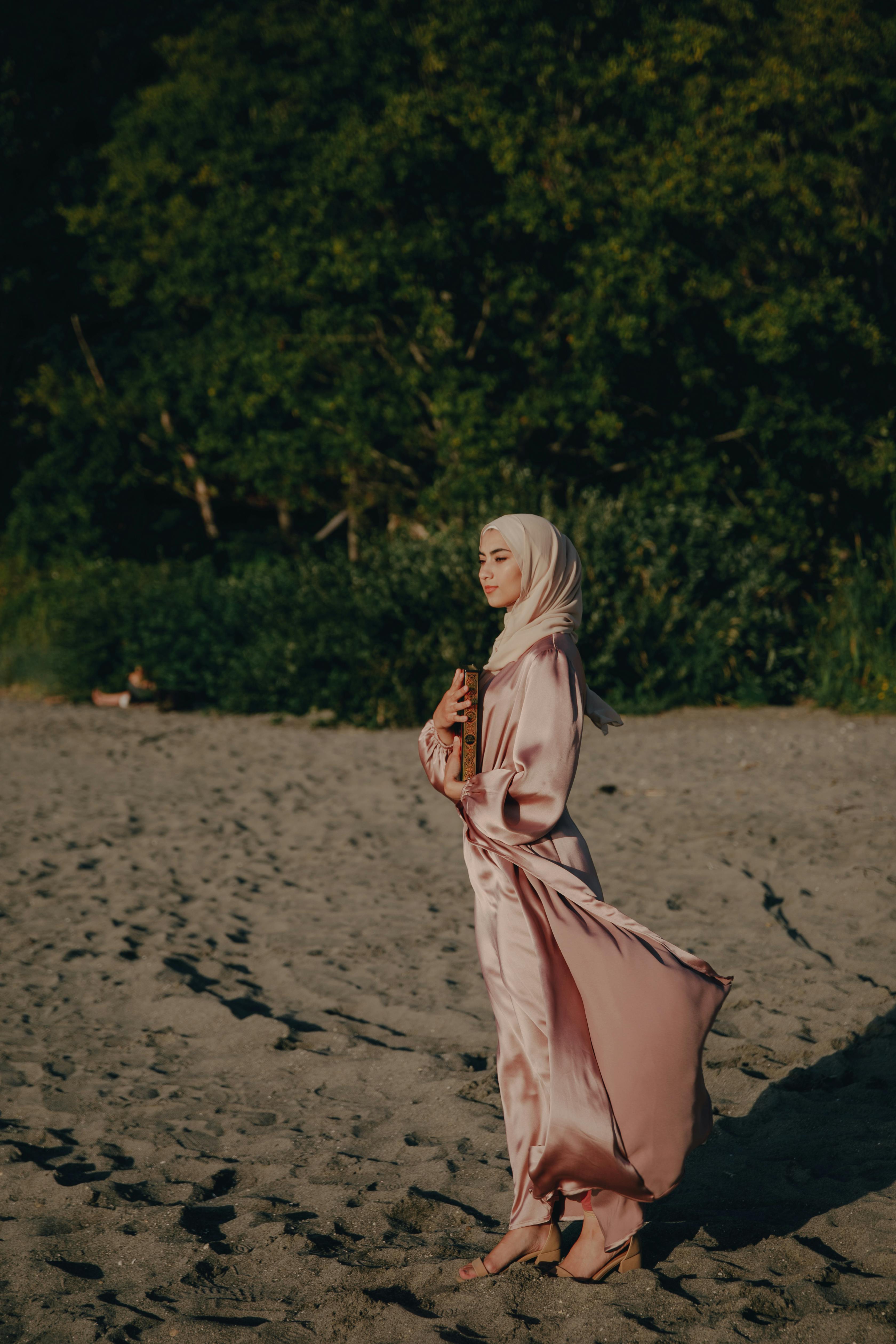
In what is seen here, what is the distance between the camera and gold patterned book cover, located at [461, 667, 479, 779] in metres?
2.81

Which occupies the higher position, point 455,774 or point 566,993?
point 455,774

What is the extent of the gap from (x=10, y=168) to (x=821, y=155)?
60.7 ft

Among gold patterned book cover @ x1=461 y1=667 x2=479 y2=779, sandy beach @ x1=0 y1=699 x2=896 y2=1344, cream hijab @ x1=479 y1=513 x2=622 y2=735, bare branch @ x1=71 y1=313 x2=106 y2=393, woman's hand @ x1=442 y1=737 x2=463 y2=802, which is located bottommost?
sandy beach @ x1=0 y1=699 x2=896 y2=1344

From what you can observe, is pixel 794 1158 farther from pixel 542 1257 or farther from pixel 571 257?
pixel 571 257

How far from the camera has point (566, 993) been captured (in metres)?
2.72

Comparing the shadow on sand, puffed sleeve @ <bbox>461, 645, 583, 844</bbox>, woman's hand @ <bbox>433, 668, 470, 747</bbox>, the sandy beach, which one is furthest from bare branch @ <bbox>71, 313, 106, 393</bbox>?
puffed sleeve @ <bbox>461, 645, 583, 844</bbox>

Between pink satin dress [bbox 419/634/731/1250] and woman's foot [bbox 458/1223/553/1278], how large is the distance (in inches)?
1.5

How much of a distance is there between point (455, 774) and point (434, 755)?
140 mm

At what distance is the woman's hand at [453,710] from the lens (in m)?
2.81

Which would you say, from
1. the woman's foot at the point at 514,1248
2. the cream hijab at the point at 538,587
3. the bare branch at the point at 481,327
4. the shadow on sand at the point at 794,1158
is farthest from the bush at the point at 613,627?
the woman's foot at the point at 514,1248

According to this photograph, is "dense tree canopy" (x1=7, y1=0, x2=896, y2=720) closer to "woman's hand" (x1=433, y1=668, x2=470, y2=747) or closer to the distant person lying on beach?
the distant person lying on beach

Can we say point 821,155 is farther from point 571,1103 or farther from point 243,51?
point 571,1103

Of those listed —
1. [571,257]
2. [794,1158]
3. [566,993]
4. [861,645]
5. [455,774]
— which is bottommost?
[794,1158]

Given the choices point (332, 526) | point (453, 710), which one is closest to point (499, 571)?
point (453, 710)
